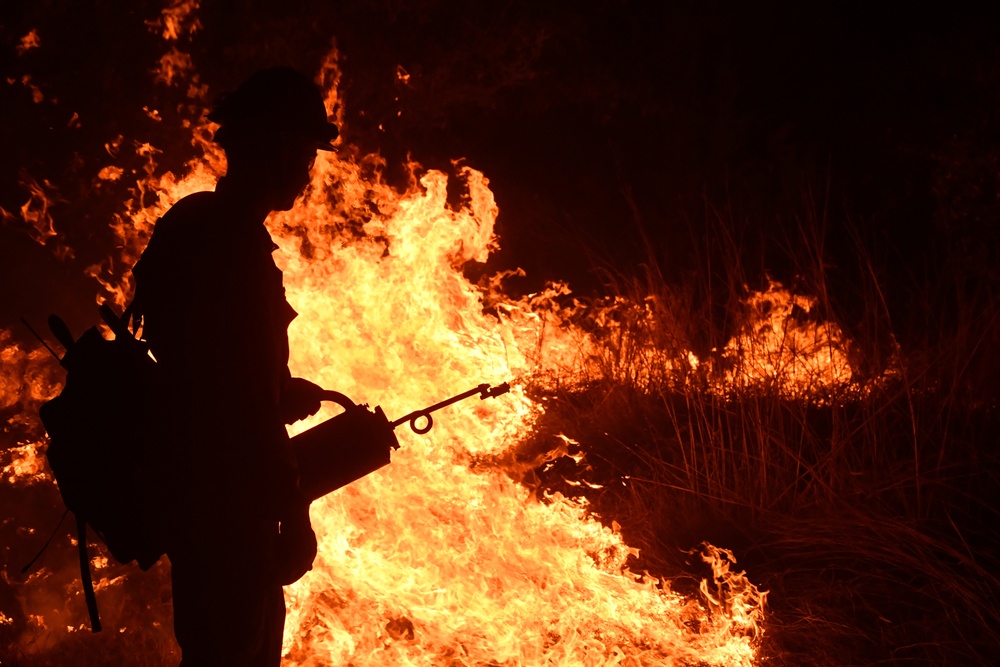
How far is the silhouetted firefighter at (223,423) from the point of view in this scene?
1928mm

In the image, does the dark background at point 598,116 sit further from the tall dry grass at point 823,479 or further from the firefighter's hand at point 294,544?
the firefighter's hand at point 294,544

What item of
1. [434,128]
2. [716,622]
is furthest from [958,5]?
[716,622]

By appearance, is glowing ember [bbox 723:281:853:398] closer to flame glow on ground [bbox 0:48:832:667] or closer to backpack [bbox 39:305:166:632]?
flame glow on ground [bbox 0:48:832:667]

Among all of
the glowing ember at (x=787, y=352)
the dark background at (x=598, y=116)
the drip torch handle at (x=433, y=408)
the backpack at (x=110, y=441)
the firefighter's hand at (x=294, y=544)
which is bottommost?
the firefighter's hand at (x=294, y=544)

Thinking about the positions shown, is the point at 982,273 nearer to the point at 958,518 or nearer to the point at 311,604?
the point at 958,518

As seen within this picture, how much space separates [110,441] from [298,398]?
25.3 inches

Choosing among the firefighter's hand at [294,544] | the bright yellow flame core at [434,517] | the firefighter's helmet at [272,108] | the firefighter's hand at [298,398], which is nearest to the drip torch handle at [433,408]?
the firefighter's hand at [298,398]

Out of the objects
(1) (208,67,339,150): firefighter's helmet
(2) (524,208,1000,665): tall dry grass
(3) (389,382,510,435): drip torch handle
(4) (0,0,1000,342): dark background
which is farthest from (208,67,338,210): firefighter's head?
(4) (0,0,1000,342): dark background

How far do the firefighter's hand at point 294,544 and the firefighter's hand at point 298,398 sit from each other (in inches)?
17.1

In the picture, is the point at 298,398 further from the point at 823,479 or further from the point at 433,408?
the point at 823,479

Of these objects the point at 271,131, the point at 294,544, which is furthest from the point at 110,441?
the point at 271,131

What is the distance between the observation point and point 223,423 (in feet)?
6.32

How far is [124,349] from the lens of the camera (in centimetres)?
195

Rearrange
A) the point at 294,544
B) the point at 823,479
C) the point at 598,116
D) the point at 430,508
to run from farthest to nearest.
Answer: the point at 598,116, the point at 430,508, the point at 823,479, the point at 294,544
